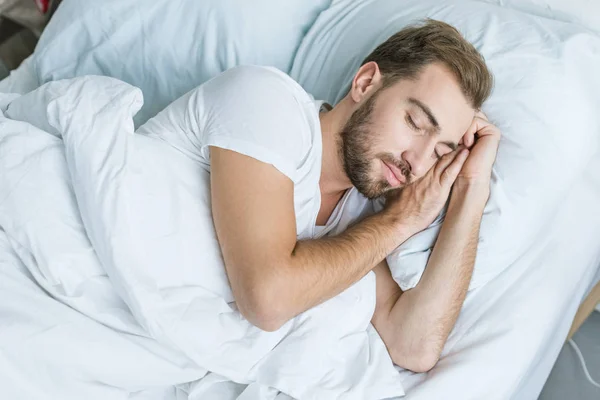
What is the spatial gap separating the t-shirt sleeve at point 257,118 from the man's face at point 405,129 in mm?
120

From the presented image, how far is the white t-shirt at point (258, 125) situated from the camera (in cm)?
95

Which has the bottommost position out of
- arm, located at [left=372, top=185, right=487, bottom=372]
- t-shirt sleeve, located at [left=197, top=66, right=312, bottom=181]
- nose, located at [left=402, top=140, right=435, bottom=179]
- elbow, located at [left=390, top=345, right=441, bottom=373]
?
elbow, located at [left=390, top=345, right=441, bottom=373]

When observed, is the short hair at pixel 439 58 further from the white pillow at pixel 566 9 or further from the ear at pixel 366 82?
the white pillow at pixel 566 9

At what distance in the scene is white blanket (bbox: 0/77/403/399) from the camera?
2.96ft

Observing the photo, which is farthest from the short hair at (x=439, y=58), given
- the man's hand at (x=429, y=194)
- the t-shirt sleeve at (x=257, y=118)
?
the t-shirt sleeve at (x=257, y=118)

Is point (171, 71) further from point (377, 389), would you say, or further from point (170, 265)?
point (377, 389)

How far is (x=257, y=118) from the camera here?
3.16 feet

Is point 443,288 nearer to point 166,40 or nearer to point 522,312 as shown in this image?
point 522,312

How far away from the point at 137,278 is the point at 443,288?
52 cm

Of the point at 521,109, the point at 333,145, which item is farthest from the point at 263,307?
the point at 521,109

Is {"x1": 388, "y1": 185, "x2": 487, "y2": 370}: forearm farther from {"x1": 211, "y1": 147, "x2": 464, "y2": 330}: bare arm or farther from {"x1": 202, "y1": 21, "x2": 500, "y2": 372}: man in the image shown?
{"x1": 211, "y1": 147, "x2": 464, "y2": 330}: bare arm

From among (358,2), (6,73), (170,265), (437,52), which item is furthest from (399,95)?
(6,73)

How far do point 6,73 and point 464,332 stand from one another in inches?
55.1

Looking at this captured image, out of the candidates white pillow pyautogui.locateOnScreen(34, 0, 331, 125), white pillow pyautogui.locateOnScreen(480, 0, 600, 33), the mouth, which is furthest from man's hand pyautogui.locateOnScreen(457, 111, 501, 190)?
white pillow pyautogui.locateOnScreen(34, 0, 331, 125)
